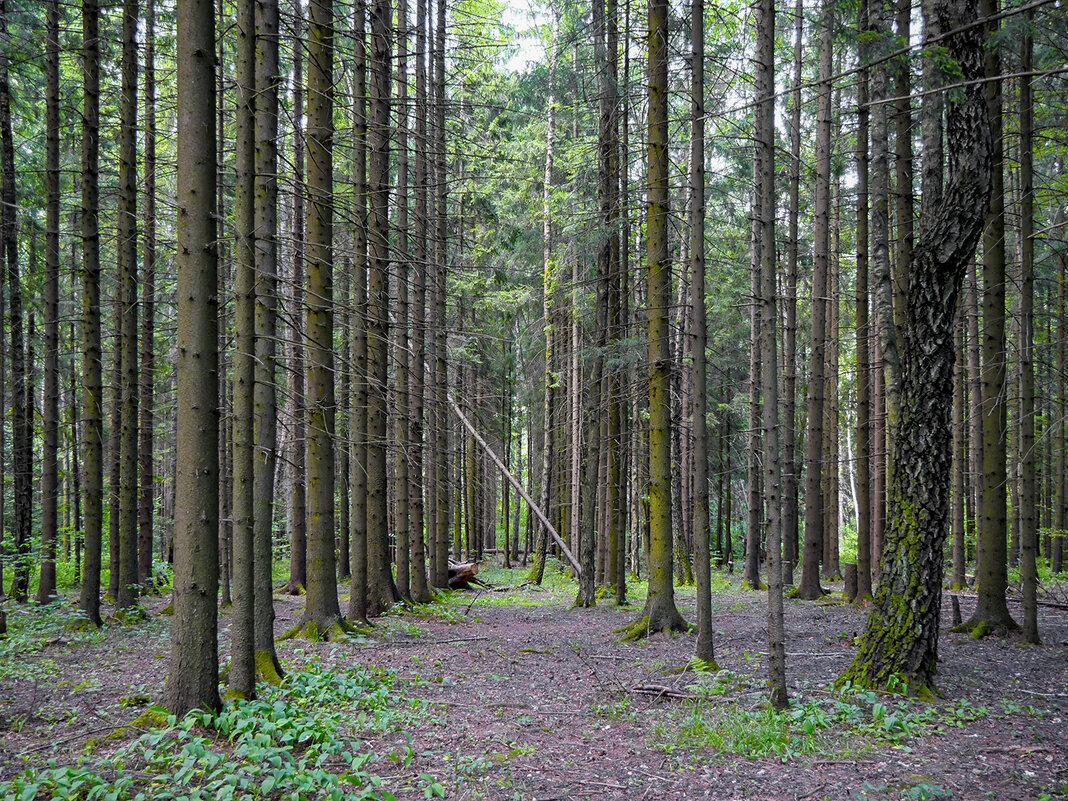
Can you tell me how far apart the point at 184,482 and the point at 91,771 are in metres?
2.04

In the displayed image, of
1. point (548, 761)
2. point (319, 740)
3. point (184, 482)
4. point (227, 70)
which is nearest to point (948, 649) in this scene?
point (548, 761)

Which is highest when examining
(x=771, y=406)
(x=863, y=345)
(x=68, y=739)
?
(x=863, y=345)

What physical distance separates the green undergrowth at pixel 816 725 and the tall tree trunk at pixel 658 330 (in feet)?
10.6

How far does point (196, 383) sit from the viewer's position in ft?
18.0

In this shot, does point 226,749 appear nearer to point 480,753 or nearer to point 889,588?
point 480,753

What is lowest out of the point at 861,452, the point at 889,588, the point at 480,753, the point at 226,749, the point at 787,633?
the point at 787,633

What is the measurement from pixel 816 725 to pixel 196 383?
6148 mm

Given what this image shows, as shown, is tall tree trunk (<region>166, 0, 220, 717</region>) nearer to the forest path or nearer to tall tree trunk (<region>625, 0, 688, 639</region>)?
the forest path

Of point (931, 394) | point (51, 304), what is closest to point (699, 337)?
point (931, 394)

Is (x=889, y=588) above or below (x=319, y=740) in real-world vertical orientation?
above

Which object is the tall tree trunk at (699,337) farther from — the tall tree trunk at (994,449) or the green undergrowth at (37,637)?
the green undergrowth at (37,637)

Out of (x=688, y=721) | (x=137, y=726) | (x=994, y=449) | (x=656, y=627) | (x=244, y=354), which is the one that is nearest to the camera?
(x=137, y=726)

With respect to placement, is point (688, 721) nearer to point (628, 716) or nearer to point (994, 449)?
point (628, 716)

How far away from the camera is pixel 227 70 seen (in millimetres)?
18219
